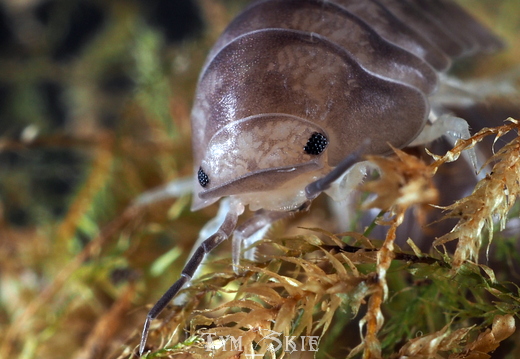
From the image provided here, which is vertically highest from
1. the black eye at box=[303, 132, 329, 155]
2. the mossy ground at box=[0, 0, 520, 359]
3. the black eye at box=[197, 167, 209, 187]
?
the black eye at box=[303, 132, 329, 155]

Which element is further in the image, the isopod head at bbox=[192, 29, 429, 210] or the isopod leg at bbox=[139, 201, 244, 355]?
the isopod head at bbox=[192, 29, 429, 210]

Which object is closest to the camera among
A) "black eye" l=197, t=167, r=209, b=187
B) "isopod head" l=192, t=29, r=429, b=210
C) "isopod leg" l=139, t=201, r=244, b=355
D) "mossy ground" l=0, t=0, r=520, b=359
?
"mossy ground" l=0, t=0, r=520, b=359

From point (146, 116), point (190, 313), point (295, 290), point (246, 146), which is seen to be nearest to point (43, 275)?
point (146, 116)

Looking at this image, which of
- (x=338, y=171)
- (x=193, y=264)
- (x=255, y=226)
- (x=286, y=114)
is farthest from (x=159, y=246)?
(x=338, y=171)

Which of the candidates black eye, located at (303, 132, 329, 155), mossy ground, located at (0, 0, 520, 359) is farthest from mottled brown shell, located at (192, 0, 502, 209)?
mossy ground, located at (0, 0, 520, 359)

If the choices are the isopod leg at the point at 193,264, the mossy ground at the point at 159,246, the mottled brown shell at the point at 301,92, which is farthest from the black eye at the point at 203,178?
the mossy ground at the point at 159,246

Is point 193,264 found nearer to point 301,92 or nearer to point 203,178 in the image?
point 203,178

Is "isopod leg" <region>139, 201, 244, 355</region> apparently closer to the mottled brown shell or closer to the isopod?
the isopod

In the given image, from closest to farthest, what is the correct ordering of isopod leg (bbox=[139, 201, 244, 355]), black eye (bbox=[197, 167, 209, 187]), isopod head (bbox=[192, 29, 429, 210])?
isopod leg (bbox=[139, 201, 244, 355]), isopod head (bbox=[192, 29, 429, 210]), black eye (bbox=[197, 167, 209, 187])

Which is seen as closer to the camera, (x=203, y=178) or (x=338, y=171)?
(x=338, y=171)
